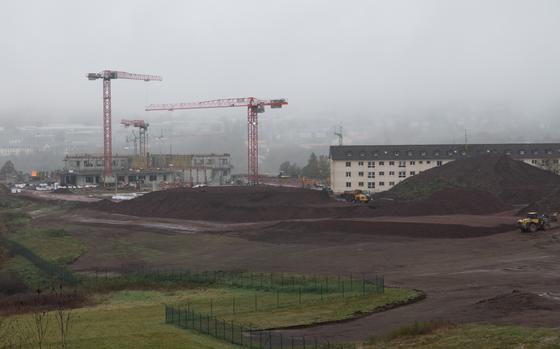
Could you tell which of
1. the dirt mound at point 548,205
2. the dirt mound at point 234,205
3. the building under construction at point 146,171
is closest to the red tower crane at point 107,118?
the building under construction at point 146,171

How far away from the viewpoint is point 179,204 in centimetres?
9888

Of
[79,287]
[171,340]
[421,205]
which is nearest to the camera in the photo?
[171,340]

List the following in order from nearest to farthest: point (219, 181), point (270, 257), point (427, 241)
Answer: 1. point (270, 257)
2. point (427, 241)
3. point (219, 181)

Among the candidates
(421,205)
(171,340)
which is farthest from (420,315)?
A: (421,205)

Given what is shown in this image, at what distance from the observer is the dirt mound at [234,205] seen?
3474 inches

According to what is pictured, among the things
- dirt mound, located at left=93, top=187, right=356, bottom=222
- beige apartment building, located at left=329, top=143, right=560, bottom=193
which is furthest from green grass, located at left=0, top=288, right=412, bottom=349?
beige apartment building, located at left=329, top=143, right=560, bottom=193

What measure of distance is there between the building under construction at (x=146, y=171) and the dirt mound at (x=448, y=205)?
261ft

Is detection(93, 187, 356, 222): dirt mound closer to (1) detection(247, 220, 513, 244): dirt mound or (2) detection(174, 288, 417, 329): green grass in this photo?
(1) detection(247, 220, 513, 244): dirt mound

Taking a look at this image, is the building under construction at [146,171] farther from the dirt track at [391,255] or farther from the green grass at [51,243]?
the dirt track at [391,255]

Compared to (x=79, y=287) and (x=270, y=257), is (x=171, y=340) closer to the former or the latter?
(x=79, y=287)

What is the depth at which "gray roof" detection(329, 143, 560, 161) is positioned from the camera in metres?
119

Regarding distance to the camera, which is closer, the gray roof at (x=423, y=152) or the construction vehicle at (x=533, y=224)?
the construction vehicle at (x=533, y=224)

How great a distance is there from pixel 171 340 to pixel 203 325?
354 centimetres

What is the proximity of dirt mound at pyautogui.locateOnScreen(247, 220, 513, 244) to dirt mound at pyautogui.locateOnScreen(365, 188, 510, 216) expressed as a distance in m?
10.8
